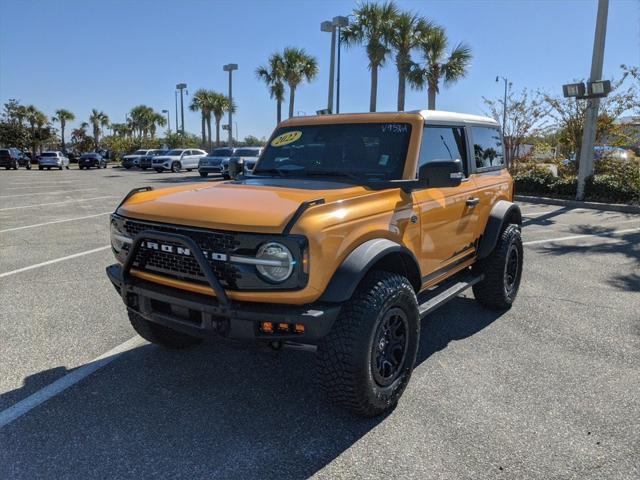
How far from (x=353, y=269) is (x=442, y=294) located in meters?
1.38

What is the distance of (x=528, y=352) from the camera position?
405 centimetres

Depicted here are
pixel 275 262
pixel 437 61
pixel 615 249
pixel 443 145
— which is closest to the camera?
pixel 275 262

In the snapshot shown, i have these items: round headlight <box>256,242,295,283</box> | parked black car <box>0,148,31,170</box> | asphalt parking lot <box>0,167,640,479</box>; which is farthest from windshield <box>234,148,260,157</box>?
round headlight <box>256,242,295,283</box>

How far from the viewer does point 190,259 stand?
9.39ft

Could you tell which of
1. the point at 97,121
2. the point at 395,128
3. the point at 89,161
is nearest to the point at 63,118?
the point at 97,121

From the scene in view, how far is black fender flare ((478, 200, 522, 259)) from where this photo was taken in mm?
4629

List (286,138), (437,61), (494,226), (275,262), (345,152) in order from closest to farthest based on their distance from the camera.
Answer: (275,262) → (345,152) → (286,138) → (494,226) → (437,61)

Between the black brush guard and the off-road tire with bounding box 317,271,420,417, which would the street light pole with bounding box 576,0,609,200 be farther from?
the black brush guard

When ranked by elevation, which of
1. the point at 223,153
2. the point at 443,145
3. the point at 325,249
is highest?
the point at 223,153

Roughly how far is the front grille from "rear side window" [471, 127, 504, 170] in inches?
112

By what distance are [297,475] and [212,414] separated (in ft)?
2.62

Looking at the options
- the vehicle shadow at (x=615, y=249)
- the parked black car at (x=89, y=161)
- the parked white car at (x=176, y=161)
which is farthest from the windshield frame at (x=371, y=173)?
the parked black car at (x=89, y=161)

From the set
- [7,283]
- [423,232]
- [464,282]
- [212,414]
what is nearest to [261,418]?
[212,414]

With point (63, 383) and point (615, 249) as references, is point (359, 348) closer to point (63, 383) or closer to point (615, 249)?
point (63, 383)
